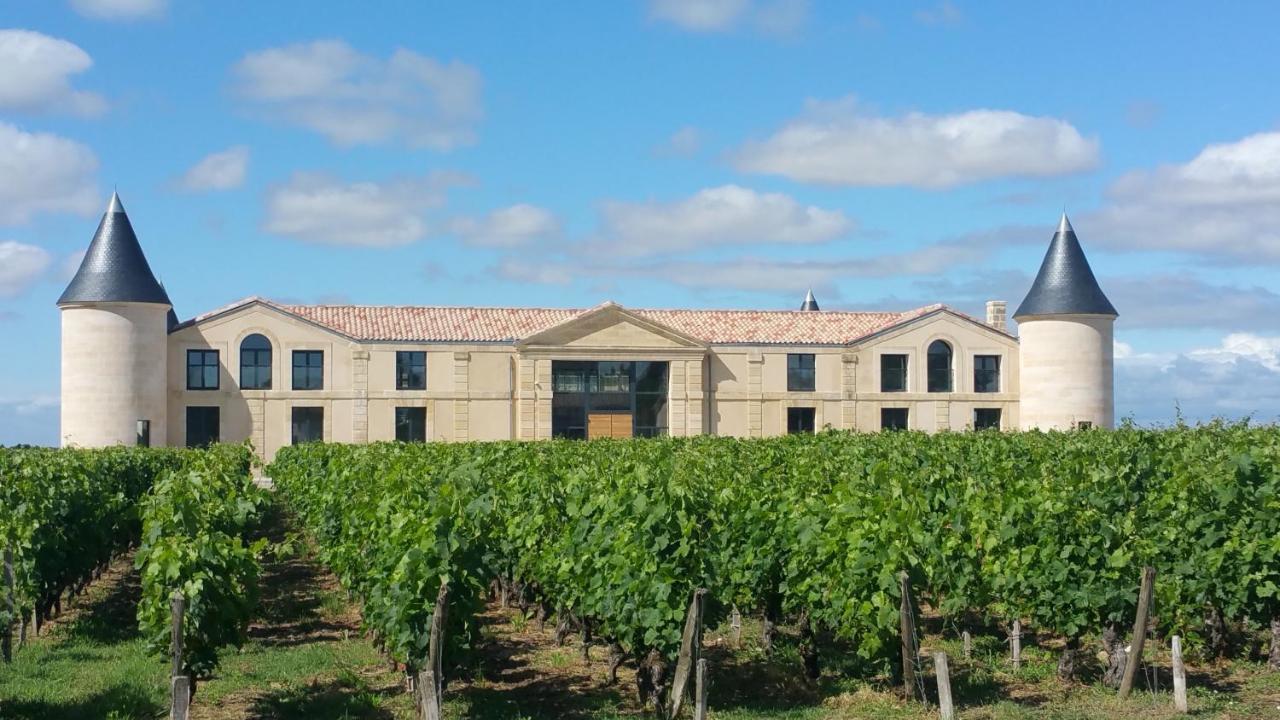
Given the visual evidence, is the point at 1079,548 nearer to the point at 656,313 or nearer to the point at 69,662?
the point at 69,662

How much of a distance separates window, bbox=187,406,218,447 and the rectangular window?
6.67 meters

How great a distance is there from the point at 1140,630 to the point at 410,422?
38.5m

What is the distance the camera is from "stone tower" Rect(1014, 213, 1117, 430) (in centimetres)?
4816

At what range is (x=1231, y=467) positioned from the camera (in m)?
13.7

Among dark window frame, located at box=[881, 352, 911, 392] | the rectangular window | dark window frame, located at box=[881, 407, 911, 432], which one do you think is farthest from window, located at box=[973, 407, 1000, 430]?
the rectangular window

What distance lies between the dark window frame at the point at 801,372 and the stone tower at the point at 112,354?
76.0 ft

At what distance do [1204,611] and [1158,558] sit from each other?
1.48 metres

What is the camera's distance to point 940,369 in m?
50.8

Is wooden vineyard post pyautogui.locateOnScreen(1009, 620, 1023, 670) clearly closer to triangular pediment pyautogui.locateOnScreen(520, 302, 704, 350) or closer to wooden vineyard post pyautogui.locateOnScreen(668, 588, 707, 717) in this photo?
wooden vineyard post pyautogui.locateOnScreen(668, 588, 707, 717)

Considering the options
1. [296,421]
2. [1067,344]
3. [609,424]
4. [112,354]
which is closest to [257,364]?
[296,421]

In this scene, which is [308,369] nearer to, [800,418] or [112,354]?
[112,354]

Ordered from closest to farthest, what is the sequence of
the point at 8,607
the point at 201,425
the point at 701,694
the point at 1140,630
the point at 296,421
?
the point at 701,694
the point at 1140,630
the point at 8,607
the point at 201,425
the point at 296,421

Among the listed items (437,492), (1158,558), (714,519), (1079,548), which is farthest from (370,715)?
(1158,558)

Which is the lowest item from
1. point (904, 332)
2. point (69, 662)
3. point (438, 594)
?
point (69, 662)
